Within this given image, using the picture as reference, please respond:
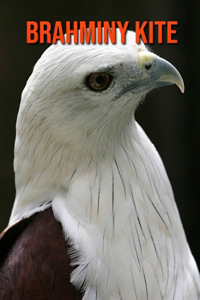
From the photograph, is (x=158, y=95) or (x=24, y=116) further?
(x=158, y=95)

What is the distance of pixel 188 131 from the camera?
9.66ft

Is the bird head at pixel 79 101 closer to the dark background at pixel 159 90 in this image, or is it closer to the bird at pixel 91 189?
the bird at pixel 91 189

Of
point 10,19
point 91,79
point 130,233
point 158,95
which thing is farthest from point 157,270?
point 10,19

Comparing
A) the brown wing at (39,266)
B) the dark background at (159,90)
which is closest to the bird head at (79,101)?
the brown wing at (39,266)

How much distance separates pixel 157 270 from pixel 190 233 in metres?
1.75

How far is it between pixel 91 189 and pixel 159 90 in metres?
1.60

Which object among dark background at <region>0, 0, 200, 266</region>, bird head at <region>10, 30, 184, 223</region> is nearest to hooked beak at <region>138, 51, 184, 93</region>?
bird head at <region>10, 30, 184, 223</region>

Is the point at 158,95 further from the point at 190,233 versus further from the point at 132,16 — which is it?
the point at 190,233

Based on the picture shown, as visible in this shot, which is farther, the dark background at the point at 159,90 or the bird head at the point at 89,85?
the dark background at the point at 159,90

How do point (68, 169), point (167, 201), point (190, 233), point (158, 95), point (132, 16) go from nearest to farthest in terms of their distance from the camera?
1. point (68, 169)
2. point (167, 201)
3. point (132, 16)
4. point (158, 95)
5. point (190, 233)

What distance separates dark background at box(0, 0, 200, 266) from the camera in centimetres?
266

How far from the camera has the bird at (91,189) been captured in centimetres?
134

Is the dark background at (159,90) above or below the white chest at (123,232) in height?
above

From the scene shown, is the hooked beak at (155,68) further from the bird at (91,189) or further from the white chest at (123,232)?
the white chest at (123,232)
